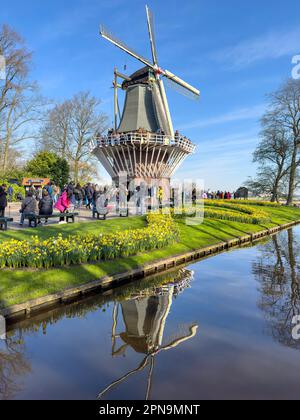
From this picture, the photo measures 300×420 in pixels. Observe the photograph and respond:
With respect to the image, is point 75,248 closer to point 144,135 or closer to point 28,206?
point 28,206

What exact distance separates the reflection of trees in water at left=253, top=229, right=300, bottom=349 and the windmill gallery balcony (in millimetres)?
18589

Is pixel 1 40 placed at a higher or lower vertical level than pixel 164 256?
higher

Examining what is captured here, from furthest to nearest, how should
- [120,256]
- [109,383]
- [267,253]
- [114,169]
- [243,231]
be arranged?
1. [114,169]
2. [243,231]
3. [267,253]
4. [120,256]
5. [109,383]

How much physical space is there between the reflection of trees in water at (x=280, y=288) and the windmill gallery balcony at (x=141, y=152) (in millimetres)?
18589

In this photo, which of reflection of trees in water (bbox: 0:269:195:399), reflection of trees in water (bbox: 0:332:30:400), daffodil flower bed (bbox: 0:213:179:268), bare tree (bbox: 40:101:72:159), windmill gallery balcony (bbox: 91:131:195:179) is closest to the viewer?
reflection of trees in water (bbox: 0:332:30:400)

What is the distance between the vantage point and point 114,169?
33.8 m

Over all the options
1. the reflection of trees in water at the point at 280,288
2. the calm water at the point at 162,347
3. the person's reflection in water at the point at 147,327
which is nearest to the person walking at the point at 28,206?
the calm water at the point at 162,347

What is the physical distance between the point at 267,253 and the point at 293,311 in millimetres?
7885

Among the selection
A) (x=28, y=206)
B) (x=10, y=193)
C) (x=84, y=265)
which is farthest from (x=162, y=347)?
(x=10, y=193)

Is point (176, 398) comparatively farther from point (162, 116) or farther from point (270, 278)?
point (162, 116)

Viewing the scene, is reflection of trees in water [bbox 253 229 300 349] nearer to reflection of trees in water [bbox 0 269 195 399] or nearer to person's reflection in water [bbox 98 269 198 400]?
person's reflection in water [bbox 98 269 198 400]

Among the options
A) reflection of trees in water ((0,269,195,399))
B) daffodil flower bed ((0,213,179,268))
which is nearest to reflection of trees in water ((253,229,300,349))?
reflection of trees in water ((0,269,195,399))

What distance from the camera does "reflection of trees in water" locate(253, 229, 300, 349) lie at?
6.05 m

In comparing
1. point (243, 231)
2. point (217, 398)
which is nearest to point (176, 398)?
point (217, 398)
